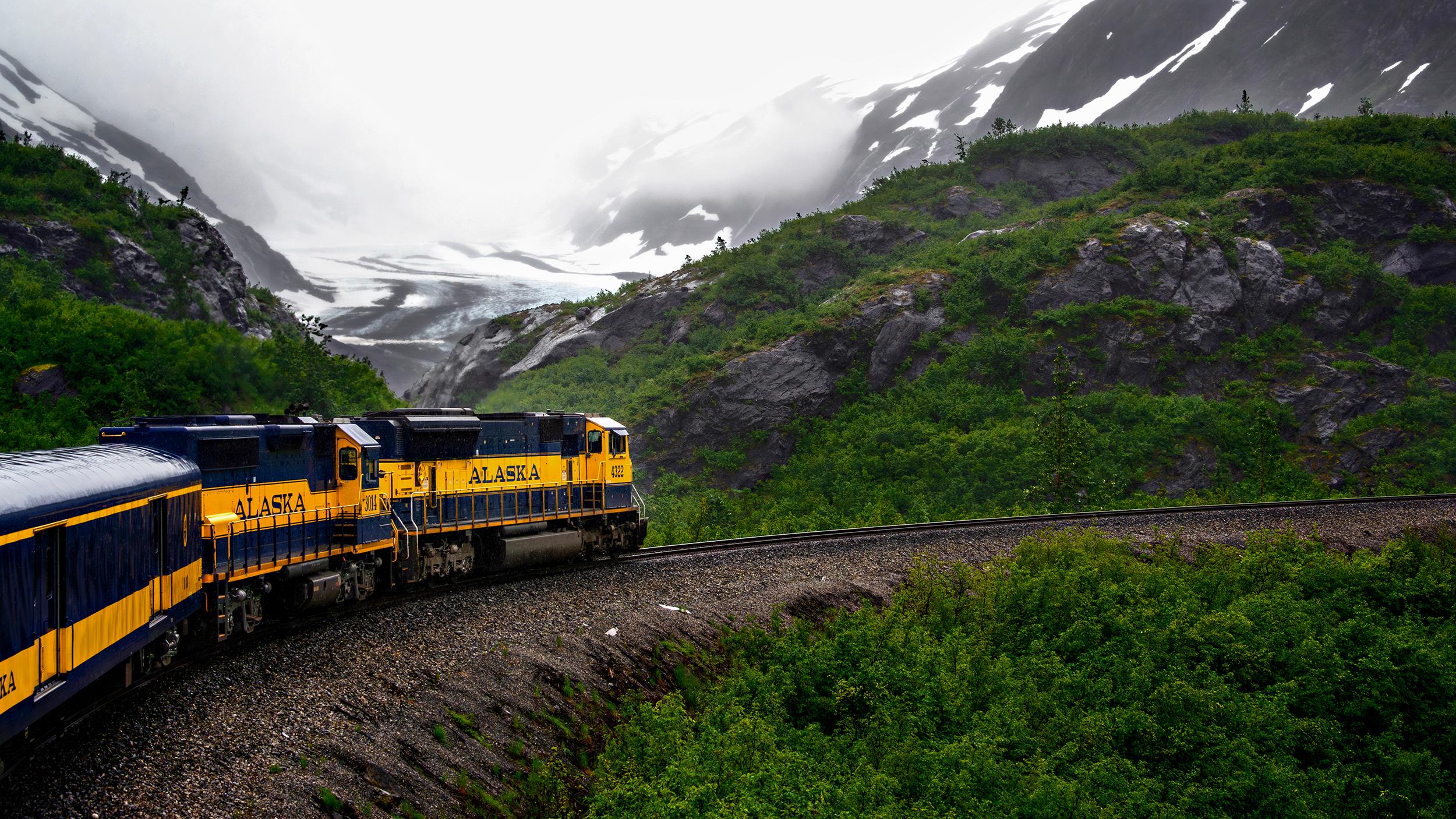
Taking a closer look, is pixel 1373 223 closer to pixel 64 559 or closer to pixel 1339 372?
pixel 1339 372

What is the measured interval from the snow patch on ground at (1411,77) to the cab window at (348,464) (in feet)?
328

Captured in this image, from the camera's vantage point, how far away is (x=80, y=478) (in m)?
7.61

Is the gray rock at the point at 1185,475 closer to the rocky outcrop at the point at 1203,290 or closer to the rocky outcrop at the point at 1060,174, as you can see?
the rocky outcrop at the point at 1203,290

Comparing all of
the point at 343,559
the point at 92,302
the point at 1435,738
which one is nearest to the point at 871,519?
the point at 1435,738

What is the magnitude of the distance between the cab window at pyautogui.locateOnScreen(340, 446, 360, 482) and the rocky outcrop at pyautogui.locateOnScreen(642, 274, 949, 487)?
83.2ft

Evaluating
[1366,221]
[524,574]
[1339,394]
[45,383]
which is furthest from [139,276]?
[1366,221]

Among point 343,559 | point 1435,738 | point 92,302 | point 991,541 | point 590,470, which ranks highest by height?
point 92,302

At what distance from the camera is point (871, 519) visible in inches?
A: 1109

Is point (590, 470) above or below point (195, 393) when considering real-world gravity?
below

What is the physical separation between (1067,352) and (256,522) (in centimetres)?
3784

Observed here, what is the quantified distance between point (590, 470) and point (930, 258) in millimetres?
36026

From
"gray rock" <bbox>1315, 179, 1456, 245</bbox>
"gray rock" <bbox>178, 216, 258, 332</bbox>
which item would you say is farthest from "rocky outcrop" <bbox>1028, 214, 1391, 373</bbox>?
"gray rock" <bbox>178, 216, 258, 332</bbox>

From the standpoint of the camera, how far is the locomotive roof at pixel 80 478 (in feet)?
21.3

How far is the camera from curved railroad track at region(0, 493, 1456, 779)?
24.3ft
